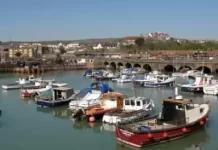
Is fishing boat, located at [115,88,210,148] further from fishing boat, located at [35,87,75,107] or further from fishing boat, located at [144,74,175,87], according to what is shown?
fishing boat, located at [144,74,175,87]

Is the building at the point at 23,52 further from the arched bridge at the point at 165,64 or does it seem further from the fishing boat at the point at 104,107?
the fishing boat at the point at 104,107

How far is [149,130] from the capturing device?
18469 mm

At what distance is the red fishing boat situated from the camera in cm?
1842

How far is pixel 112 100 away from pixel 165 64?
4652 cm

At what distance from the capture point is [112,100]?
26.8 metres

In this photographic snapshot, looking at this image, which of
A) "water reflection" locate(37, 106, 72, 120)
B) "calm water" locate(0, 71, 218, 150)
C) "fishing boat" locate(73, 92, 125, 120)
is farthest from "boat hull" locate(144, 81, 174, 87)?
"fishing boat" locate(73, 92, 125, 120)

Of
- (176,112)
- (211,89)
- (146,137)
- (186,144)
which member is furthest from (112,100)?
(211,89)

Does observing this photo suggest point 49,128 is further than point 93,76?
No

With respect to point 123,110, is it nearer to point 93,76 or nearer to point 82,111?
point 82,111

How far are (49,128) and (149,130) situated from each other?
8406 millimetres

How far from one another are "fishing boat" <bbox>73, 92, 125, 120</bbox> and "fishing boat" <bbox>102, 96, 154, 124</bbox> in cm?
101

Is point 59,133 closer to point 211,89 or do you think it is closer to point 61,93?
point 61,93

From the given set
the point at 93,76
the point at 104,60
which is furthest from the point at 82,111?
the point at 104,60

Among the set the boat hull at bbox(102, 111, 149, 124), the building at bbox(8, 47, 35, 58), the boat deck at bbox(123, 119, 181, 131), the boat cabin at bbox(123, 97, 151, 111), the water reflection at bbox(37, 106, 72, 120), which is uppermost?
the building at bbox(8, 47, 35, 58)
